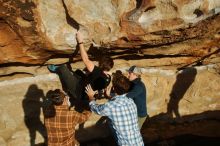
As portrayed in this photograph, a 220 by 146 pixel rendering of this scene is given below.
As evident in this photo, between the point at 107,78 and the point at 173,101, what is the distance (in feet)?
6.48

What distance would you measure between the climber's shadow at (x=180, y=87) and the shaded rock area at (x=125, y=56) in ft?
0.06

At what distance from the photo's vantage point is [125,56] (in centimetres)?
609

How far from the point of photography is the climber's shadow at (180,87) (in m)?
6.85

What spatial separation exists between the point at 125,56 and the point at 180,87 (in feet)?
4.61

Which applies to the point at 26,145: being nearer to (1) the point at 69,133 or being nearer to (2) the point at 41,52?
(1) the point at 69,133

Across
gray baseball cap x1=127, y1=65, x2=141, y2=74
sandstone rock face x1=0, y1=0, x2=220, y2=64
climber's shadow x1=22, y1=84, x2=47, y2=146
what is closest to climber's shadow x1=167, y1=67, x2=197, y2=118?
gray baseball cap x1=127, y1=65, x2=141, y2=74

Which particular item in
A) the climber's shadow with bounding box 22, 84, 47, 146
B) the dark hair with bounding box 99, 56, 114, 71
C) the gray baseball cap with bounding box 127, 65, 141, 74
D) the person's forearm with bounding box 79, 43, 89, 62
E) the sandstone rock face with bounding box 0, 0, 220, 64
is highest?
the sandstone rock face with bounding box 0, 0, 220, 64

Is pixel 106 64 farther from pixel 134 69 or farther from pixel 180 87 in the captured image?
pixel 180 87

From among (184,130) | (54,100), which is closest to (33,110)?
(54,100)

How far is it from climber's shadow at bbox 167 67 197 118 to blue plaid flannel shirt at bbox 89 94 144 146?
1956 millimetres

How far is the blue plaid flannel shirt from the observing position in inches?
193

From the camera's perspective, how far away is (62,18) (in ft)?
16.6

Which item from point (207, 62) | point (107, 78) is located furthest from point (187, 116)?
point (107, 78)

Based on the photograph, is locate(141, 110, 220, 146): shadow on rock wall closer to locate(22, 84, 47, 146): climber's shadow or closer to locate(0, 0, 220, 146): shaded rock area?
locate(0, 0, 220, 146): shaded rock area
